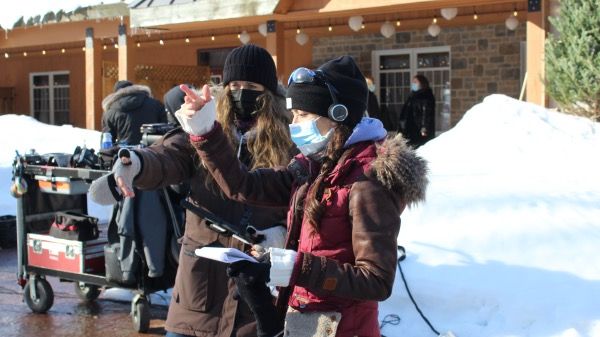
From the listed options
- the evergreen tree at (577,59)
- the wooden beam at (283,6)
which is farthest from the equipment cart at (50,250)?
the wooden beam at (283,6)

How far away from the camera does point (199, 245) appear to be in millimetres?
3143

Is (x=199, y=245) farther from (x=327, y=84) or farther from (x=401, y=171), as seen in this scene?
(x=401, y=171)

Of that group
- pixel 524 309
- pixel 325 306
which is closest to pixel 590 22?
pixel 524 309

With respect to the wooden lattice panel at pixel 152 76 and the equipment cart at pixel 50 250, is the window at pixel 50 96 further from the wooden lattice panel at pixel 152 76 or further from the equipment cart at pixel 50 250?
the equipment cart at pixel 50 250

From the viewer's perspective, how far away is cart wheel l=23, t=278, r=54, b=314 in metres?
6.08

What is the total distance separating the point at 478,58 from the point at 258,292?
13.0 meters

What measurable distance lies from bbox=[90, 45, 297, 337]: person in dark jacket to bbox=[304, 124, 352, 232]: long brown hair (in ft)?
2.21

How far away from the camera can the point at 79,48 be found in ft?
63.3

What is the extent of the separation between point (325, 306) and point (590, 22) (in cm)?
750

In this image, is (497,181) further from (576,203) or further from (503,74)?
(503,74)

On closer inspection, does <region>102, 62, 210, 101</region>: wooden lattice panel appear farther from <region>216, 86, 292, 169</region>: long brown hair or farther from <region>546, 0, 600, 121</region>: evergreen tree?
<region>216, 86, 292, 169</region>: long brown hair

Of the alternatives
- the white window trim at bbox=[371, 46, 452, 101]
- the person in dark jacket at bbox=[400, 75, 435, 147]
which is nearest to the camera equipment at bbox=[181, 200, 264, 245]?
the person in dark jacket at bbox=[400, 75, 435, 147]

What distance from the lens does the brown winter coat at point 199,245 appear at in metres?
2.96

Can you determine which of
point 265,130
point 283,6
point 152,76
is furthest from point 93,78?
point 265,130
